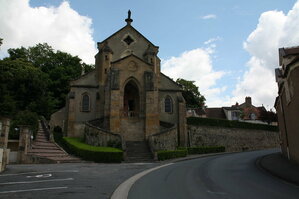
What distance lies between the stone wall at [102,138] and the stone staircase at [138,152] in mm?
1445

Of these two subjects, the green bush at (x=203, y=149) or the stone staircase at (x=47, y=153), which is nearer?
the stone staircase at (x=47, y=153)

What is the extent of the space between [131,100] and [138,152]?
1211cm

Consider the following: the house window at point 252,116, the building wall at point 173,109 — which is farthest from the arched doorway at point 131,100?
the house window at point 252,116

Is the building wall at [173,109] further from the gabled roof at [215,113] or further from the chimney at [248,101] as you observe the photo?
the chimney at [248,101]

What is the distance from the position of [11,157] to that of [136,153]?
11.1 metres

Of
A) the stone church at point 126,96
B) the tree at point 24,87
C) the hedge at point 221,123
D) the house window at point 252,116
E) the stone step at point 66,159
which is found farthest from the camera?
the house window at point 252,116

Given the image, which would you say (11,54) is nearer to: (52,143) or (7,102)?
(7,102)

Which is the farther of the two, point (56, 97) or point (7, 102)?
point (56, 97)

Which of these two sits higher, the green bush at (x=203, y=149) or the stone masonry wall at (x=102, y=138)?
the stone masonry wall at (x=102, y=138)

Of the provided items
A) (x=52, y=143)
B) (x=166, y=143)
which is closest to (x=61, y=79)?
(x=52, y=143)

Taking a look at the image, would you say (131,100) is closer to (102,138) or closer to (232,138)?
(102,138)

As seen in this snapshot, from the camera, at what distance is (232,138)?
140 feet

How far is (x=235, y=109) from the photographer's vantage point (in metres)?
68.6

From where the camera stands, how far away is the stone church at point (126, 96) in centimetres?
3067
